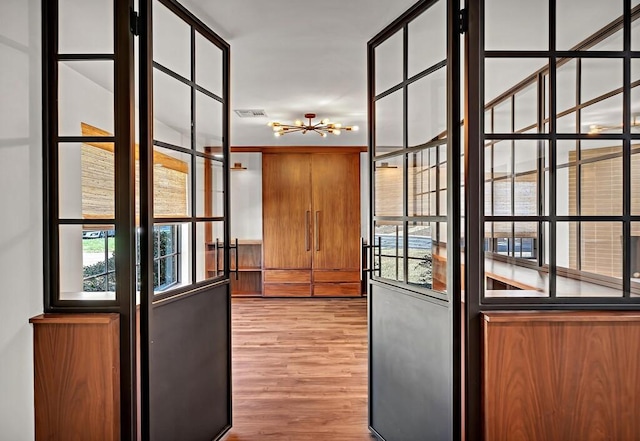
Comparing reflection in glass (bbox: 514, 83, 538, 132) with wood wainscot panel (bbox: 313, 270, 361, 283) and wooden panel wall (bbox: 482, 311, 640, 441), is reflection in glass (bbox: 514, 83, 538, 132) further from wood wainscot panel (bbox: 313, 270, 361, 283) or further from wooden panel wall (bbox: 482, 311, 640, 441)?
wood wainscot panel (bbox: 313, 270, 361, 283)

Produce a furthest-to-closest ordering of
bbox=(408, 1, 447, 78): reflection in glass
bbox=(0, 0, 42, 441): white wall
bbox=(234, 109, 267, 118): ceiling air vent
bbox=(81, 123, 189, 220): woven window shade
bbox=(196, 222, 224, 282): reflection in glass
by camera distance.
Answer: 1. bbox=(234, 109, 267, 118): ceiling air vent
2. bbox=(196, 222, 224, 282): reflection in glass
3. bbox=(408, 1, 447, 78): reflection in glass
4. bbox=(81, 123, 189, 220): woven window shade
5. bbox=(0, 0, 42, 441): white wall

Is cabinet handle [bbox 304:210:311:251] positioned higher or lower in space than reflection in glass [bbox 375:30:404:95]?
lower

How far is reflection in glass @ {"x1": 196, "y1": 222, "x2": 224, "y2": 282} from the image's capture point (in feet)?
7.43

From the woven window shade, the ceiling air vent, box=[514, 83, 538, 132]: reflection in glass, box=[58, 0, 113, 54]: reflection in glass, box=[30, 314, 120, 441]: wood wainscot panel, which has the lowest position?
box=[30, 314, 120, 441]: wood wainscot panel

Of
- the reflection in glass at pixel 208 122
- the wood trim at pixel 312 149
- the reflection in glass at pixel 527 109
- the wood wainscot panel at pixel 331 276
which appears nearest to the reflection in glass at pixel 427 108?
the reflection in glass at pixel 527 109

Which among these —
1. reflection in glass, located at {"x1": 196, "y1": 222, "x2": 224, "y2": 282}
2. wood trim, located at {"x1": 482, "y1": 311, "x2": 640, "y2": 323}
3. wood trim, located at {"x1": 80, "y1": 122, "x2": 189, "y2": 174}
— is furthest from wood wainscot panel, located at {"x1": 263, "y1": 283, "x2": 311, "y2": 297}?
wood trim, located at {"x1": 482, "y1": 311, "x2": 640, "y2": 323}

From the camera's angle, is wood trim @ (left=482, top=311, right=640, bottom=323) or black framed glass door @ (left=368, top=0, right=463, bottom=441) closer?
wood trim @ (left=482, top=311, right=640, bottom=323)

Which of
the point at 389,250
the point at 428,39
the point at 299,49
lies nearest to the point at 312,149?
the point at 299,49

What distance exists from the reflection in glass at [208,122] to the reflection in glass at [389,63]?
99 cm

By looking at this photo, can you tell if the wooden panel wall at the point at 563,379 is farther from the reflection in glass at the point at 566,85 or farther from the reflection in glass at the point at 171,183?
the reflection in glass at the point at 171,183

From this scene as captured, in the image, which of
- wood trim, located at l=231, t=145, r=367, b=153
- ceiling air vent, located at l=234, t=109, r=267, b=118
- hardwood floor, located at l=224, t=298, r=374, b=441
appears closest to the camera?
hardwood floor, located at l=224, t=298, r=374, b=441

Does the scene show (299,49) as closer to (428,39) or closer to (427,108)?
(428,39)

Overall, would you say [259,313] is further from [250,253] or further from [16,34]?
[16,34]

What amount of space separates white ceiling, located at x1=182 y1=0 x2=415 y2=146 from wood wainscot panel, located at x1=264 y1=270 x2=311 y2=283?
2845 mm
